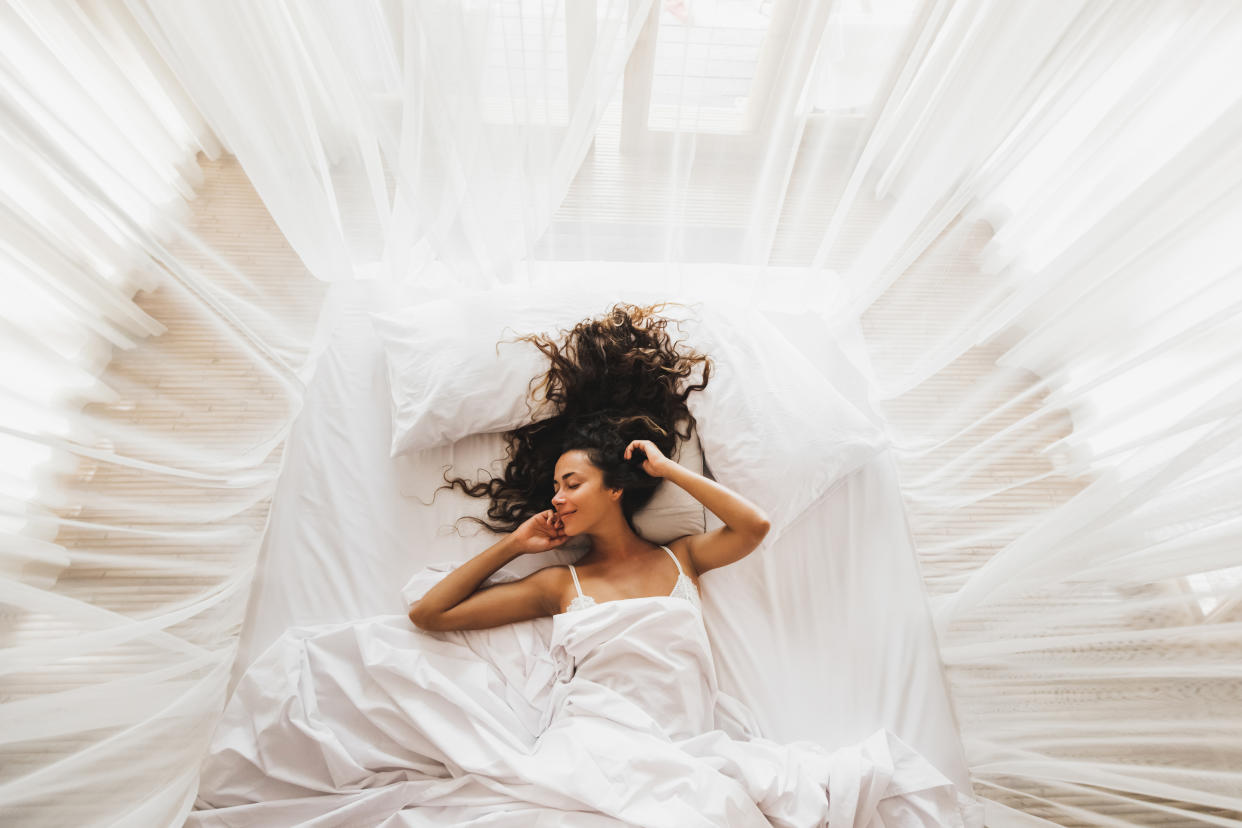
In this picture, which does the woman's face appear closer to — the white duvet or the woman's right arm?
the woman's right arm

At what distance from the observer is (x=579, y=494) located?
1511 mm

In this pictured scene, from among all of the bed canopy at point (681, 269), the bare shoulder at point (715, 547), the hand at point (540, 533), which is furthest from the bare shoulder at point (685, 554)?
the bed canopy at point (681, 269)

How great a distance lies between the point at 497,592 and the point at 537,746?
33cm

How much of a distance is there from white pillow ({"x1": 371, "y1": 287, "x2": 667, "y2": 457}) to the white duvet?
A: 46 cm

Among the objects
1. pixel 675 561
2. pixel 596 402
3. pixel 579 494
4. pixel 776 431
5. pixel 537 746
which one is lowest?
pixel 537 746

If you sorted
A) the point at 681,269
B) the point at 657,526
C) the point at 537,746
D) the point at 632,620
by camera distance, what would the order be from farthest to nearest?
the point at 681,269 < the point at 657,526 < the point at 632,620 < the point at 537,746

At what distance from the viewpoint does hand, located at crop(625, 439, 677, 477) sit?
1.55 m

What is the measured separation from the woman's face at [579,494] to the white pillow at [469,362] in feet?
0.66

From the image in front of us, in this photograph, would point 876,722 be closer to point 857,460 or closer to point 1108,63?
point 857,460

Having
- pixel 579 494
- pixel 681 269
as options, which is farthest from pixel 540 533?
pixel 681 269

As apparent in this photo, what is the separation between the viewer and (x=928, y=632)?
159cm

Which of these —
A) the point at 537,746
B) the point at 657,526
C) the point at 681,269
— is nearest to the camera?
the point at 537,746

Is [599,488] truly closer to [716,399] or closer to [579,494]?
[579,494]

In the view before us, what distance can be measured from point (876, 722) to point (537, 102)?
1.43 meters
